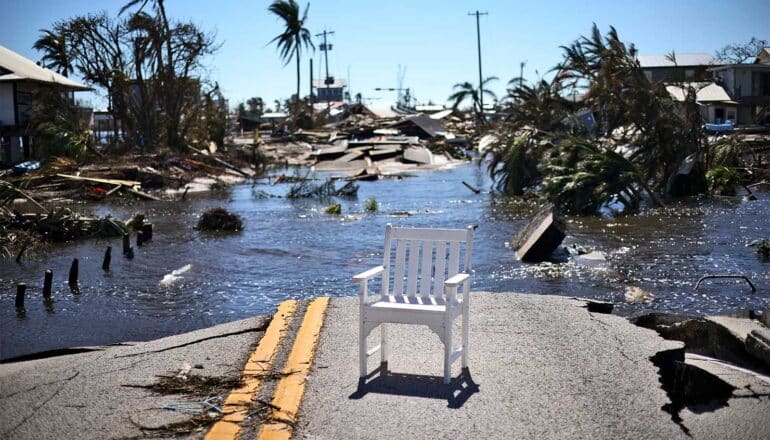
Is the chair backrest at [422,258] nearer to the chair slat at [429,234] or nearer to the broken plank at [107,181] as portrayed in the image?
the chair slat at [429,234]

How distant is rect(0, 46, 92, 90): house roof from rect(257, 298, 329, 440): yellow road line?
28255mm

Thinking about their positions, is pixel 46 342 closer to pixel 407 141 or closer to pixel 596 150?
pixel 596 150

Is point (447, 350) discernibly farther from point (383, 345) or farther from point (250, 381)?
point (250, 381)

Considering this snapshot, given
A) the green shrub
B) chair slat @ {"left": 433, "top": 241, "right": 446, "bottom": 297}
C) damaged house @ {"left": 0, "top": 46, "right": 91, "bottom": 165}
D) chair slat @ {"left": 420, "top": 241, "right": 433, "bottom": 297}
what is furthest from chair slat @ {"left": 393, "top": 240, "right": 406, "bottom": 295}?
damaged house @ {"left": 0, "top": 46, "right": 91, "bottom": 165}

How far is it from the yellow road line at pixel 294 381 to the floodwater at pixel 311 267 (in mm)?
3248

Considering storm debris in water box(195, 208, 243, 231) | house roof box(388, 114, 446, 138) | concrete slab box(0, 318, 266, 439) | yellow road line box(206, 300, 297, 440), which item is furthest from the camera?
house roof box(388, 114, 446, 138)

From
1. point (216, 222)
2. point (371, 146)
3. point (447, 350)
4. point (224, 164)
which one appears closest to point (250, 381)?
point (447, 350)

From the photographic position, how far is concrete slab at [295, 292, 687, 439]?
221 inches

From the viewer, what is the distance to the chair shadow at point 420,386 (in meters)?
6.22

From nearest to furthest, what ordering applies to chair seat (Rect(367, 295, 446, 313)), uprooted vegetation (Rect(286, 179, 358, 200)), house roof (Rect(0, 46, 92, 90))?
chair seat (Rect(367, 295, 446, 313)) < uprooted vegetation (Rect(286, 179, 358, 200)) < house roof (Rect(0, 46, 92, 90))

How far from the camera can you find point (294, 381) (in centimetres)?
650

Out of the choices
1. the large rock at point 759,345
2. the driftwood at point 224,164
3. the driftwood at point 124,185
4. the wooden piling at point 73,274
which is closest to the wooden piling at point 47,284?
the wooden piling at point 73,274

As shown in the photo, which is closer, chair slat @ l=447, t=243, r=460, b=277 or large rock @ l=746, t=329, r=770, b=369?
chair slat @ l=447, t=243, r=460, b=277

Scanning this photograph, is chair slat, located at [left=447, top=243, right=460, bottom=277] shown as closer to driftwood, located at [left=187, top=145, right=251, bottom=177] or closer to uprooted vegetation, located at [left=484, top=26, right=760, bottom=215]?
uprooted vegetation, located at [left=484, top=26, right=760, bottom=215]
